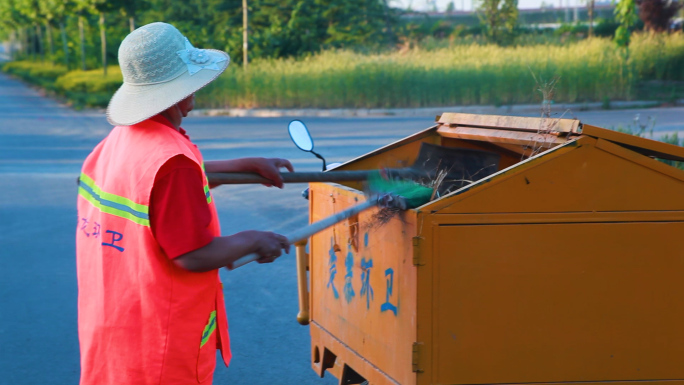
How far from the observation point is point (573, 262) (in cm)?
243

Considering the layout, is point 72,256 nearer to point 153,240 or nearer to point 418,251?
point 153,240

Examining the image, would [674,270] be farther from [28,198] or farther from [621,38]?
[621,38]

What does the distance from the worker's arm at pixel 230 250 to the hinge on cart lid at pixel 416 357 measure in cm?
52

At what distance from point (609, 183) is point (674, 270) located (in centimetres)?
36

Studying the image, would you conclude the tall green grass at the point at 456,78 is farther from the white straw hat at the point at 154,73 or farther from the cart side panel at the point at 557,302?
the white straw hat at the point at 154,73

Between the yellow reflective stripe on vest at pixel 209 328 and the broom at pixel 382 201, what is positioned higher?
the broom at pixel 382 201

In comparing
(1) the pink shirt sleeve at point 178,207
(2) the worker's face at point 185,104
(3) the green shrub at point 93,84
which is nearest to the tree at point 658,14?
(3) the green shrub at point 93,84

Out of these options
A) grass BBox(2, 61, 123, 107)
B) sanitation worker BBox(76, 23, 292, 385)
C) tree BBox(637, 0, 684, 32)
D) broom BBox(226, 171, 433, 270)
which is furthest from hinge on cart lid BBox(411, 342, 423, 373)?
tree BBox(637, 0, 684, 32)

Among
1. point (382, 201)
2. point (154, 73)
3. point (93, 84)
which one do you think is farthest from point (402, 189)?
point (93, 84)

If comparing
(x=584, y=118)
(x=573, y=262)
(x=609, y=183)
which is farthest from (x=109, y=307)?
(x=584, y=118)

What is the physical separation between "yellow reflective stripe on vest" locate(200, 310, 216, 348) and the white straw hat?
24.9 inches

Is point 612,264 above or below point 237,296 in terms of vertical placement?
above

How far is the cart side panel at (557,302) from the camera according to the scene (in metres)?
2.41

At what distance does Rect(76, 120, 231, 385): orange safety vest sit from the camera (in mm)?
2145
